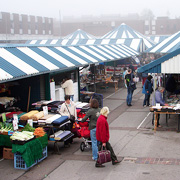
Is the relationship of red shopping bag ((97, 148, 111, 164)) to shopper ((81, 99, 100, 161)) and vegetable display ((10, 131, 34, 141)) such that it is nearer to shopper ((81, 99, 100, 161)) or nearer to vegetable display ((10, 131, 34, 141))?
shopper ((81, 99, 100, 161))

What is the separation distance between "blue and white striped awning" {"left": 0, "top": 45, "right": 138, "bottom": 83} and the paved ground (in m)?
2.55

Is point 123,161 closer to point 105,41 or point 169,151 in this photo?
point 169,151

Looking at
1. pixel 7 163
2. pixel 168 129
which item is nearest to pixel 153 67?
pixel 168 129

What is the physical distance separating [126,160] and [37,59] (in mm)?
5830

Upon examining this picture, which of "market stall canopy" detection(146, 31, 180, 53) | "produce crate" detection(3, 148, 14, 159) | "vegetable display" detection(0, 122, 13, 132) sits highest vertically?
"market stall canopy" detection(146, 31, 180, 53)

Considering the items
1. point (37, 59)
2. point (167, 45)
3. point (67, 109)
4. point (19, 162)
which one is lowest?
point (19, 162)

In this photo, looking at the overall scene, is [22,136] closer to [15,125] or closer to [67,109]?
[15,125]

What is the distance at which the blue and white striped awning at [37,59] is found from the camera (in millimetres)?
10263

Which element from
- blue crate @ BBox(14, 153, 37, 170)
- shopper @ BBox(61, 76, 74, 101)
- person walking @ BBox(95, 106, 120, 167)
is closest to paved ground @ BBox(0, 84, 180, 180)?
blue crate @ BBox(14, 153, 37, 170)

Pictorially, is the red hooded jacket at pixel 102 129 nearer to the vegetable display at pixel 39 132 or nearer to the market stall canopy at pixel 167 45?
the vegetable display at pixel 39 132

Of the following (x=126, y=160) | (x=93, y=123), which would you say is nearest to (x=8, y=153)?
(x=93, y=123)

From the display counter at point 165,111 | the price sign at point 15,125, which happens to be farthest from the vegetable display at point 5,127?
the display counter at point 165,111

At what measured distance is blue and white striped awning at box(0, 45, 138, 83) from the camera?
1026 centimetres

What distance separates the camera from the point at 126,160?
8.51 m
